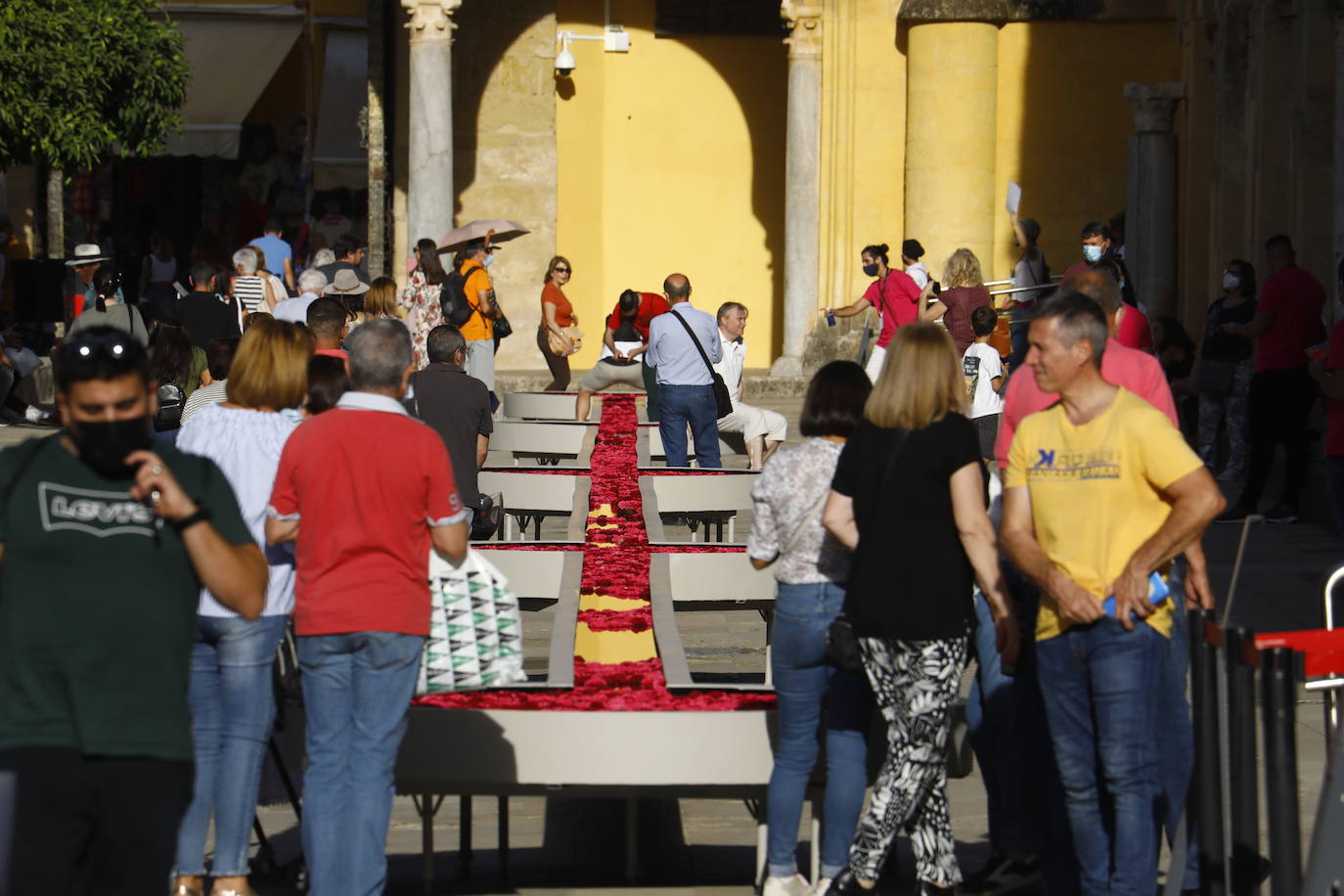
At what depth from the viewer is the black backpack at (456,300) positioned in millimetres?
15227

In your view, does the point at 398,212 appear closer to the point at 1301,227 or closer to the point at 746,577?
the point at 1301,227

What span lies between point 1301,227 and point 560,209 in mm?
10743

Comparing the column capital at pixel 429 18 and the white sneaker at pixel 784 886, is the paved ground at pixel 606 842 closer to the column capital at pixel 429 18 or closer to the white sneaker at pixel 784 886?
the white sneaker at pixel 784 886

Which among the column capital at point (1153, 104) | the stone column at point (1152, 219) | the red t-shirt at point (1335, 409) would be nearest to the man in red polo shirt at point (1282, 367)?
the red t-shirt at point (1335, 409)

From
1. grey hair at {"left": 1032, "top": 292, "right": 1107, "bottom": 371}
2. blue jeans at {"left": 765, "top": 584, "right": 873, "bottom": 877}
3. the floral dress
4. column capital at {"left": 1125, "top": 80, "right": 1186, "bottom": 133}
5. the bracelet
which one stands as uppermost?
column capital at {"left": 1125, "top": 80, "right": 1186, "bottom": 133}

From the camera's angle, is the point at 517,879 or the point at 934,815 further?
the point at 517,879

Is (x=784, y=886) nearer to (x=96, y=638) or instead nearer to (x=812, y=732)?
(x=812, y=732)

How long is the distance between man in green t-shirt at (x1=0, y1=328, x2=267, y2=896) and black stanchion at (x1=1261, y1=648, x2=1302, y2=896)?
243 centimetres

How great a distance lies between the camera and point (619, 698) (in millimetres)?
6398

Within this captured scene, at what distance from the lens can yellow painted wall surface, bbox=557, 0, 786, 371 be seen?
82.4ft

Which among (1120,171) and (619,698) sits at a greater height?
(1120,171)

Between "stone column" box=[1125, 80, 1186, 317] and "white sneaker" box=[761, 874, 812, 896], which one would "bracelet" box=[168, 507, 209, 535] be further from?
"stone column" box=[1125, 80, 1186, 317]

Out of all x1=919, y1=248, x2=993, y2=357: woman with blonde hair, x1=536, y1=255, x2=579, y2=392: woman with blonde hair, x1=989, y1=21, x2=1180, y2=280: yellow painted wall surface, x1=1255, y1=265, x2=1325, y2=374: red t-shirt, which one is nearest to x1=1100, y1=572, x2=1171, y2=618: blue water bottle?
x1=919, y1=248, x2=993, y2=357: woman with blonde hair

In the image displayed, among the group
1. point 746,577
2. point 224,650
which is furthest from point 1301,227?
point 224,650
